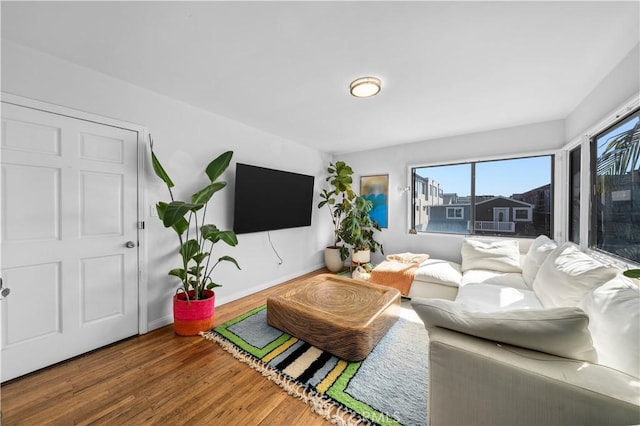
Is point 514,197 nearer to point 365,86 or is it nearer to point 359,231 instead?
point 359,231

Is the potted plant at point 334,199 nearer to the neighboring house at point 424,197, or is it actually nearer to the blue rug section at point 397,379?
the neighboring house at point 424,197

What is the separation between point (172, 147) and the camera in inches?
99.7

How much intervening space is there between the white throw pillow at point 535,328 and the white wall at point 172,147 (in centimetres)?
263

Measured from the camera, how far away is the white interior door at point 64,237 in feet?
5.60

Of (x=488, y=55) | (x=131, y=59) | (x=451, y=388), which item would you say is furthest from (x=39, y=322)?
(x=488, y=55)

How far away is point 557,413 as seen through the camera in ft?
2.78

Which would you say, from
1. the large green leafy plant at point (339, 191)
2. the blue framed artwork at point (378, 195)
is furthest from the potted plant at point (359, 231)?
the blue framed artwork at point (378, 195)

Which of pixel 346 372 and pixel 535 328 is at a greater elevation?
pixel 535 328

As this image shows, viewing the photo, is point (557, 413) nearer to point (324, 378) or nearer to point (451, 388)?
point (451, 388)

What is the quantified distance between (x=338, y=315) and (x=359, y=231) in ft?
7.66

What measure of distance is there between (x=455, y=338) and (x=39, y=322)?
2906 mm

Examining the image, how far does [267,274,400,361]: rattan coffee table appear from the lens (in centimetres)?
188

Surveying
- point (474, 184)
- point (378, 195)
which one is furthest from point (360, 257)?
point (474, 184)

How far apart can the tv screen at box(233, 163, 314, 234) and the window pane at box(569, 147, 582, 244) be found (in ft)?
11.5
